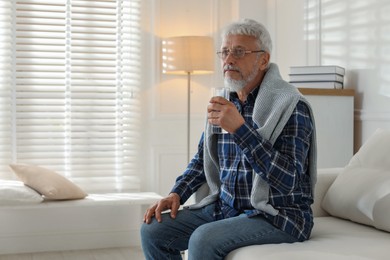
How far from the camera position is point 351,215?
2.47 m

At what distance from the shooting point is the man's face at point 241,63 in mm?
2326

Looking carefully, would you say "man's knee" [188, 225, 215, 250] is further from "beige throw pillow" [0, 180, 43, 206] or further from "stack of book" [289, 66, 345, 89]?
"beige throw pillow" [0, 180, 43, 206]

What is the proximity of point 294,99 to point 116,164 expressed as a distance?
103 inches

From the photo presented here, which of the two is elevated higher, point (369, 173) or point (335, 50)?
point (335, 50)

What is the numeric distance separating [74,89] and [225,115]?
2584 millimetres

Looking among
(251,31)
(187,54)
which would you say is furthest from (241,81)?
(187,54)

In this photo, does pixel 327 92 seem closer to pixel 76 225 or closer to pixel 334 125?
pixel 334 125

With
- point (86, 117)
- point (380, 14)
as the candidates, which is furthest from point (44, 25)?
point (380, 14)

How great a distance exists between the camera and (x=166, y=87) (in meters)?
4.72

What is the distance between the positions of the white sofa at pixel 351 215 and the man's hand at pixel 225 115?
417 millimetres

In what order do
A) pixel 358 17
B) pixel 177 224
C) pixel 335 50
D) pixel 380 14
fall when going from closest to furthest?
pixel 177 224 → pixel 380 14 → pixel 358 17 → pixel 335 50

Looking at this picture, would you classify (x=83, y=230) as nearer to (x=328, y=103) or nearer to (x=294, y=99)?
(x=328, y=103)

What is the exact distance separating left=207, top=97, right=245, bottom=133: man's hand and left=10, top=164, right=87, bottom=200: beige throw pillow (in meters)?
2.09

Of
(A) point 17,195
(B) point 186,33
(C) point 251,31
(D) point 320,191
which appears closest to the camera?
(C) point 251,31
